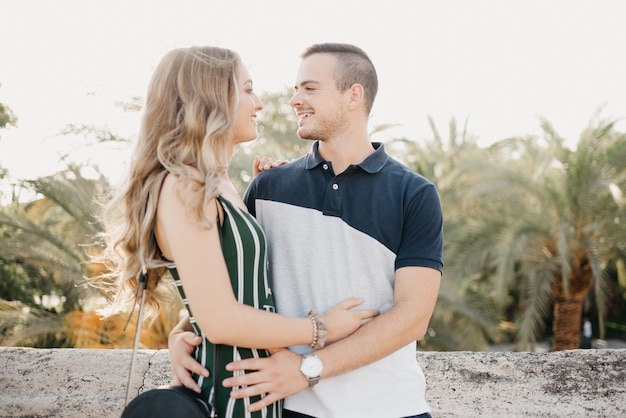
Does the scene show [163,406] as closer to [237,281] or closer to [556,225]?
[237,281]

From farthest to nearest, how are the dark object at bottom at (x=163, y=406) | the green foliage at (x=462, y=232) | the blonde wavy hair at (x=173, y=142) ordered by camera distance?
the green foliage at (x=462, y=232) < the blonde wavy hair at (x=173, y=142) < the dark object at bottom at (x=163, y=406)

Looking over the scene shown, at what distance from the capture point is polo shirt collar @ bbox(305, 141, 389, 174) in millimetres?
2670

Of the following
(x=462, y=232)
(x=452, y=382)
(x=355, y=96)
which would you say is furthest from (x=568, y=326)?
(x=355, y=96)

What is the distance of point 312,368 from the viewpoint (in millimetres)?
2209

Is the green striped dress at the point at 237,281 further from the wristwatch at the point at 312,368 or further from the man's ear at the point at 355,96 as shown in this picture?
the man's ear at the point at 355,96

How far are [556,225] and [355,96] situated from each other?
982cm

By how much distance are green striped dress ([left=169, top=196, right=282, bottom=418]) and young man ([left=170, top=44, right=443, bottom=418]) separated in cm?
4

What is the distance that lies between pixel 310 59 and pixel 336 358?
138 cm

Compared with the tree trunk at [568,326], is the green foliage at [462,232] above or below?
above

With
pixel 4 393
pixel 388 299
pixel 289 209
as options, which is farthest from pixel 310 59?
pixel 4 393

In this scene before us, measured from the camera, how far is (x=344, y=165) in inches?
109

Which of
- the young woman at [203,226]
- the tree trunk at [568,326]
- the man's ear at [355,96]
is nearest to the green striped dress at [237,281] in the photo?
the young woman at [203,226]

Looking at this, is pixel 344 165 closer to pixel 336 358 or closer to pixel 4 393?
pixel 336 358

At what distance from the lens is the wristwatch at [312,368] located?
2.21 meters
